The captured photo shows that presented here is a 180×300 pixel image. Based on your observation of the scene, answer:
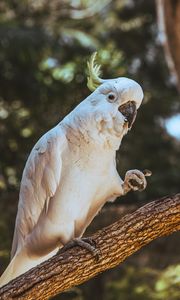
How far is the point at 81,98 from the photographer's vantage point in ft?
14.9

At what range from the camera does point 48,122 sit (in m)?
5.14

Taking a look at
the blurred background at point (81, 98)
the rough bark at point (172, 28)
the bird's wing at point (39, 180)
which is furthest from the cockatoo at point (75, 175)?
the rough bark at point (172, 28)

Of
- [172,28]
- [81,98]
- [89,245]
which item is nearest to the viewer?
[89,245]

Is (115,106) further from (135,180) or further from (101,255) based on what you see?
(101,255)

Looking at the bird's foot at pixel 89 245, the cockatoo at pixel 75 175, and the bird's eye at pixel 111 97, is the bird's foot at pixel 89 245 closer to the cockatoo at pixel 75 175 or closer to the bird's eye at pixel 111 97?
the cockatoo at pixel 75 175

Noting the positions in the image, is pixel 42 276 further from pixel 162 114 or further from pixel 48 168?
pixel 162 114

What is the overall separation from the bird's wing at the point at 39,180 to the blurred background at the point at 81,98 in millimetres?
1797

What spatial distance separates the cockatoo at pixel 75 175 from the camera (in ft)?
7.85

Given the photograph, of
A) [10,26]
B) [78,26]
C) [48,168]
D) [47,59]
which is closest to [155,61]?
[78,26]

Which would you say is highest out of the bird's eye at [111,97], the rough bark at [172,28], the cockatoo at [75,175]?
the rough bark at [172,28]

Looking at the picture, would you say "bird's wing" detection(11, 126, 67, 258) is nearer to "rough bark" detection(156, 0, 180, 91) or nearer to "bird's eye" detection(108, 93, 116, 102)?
"bird's eye" detection(108, 93, 116, 102)

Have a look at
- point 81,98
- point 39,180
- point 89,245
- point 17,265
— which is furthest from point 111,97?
Result: point 81,98

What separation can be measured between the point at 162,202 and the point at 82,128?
1.34ft

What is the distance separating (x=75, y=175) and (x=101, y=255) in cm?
33
